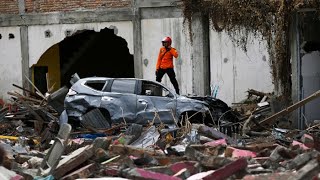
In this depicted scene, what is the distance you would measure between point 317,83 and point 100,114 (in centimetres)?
605

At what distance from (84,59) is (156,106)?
564 inches

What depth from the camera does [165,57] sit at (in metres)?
22.4

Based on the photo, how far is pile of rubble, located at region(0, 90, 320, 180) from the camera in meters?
9.45

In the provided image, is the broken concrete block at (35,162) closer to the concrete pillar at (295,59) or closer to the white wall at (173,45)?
the concrete pillar at (295,59)

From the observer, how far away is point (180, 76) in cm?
2631

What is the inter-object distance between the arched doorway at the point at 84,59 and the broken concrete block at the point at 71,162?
66.8 ft

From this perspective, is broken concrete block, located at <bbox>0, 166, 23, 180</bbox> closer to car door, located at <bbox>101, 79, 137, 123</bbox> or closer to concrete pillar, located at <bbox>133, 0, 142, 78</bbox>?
car door, located at <bbox>101, 79, 137, 123</bbox>

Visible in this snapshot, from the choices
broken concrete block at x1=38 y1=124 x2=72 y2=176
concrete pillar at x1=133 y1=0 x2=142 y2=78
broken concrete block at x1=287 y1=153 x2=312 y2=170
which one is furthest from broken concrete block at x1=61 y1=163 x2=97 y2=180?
concrete pillar at x1=133 y1=0 x2=142 y2=78

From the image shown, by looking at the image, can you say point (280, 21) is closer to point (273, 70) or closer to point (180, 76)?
point (273, 70)

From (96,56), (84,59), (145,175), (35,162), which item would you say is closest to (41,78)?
(84,59)

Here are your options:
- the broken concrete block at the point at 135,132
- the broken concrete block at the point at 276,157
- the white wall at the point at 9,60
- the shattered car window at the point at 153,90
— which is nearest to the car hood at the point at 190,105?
the shattered car window at the point at 153,90

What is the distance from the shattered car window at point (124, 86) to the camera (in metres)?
20.1

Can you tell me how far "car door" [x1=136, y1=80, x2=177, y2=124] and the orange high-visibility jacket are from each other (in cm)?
243

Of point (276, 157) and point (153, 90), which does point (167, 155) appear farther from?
point (153, 90)
